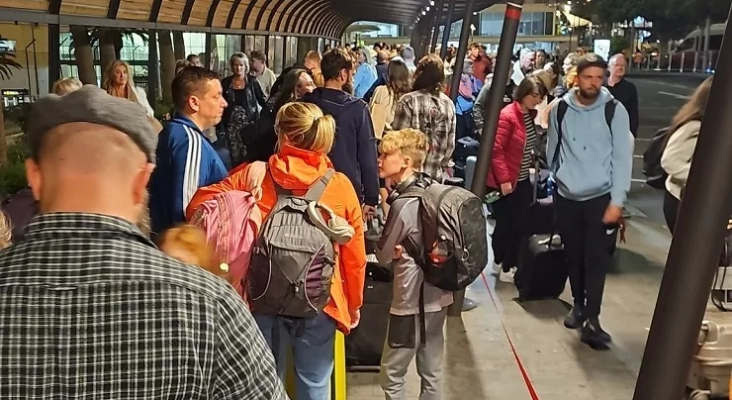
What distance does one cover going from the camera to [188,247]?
201 cm

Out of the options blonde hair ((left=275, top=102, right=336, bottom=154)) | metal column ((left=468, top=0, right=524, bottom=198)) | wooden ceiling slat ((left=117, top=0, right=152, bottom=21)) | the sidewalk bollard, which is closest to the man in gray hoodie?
metal column ((left=468, top=0, right=524, bottom=198))

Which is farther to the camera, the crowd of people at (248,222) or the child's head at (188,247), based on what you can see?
the child's head at (188,247)

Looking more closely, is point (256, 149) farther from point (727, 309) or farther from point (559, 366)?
point (727, 309)

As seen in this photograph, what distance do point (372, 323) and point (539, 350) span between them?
128 centimetres

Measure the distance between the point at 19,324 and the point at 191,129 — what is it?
2.70 meters

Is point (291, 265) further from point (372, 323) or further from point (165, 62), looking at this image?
point (165, 62)

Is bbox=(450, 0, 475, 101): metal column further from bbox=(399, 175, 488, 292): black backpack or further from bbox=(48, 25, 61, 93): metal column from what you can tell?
bbox=(399, 175, 488, 292): black backpack

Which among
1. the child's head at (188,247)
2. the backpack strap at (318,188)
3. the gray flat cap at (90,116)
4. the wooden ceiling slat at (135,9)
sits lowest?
the backpack strap at (318,188)

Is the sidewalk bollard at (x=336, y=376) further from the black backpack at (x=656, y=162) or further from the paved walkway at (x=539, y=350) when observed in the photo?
the black backpack at (x=656, y=162)

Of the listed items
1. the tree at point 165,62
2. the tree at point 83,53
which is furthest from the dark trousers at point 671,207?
the tree at point 165,62

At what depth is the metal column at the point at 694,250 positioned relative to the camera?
211 cm

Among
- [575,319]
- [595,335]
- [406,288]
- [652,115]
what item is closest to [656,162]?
[595,335]

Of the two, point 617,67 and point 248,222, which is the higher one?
point 617,67

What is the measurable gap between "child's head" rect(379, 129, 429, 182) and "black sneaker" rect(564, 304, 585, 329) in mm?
2510
